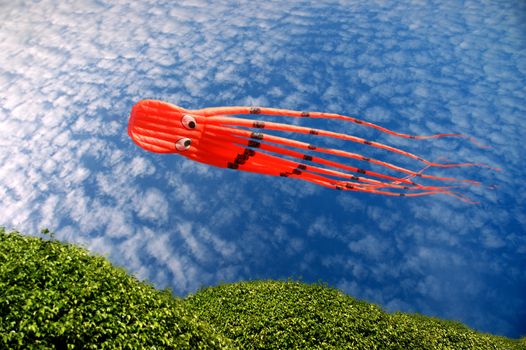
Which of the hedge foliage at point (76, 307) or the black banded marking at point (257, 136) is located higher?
the black banded marking at point (257, 136)

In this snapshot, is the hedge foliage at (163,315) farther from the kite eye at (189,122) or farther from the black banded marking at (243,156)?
the kite eye at (189,122)

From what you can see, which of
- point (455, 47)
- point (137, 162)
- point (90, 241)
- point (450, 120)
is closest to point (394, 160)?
point (450, 120)

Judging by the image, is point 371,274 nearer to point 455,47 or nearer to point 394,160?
point 394,160

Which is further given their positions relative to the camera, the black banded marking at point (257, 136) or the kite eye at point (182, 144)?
the black banded marking at point (257, 136)

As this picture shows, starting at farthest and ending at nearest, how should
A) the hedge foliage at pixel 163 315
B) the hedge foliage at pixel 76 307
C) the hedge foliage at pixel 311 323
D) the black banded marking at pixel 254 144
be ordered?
the hedge foliage at pixel 311 323 < the black banded marking at pixel 254 144 < the hedge foliage at pixel 163 315 < the hedge foliage at pixel 76 307

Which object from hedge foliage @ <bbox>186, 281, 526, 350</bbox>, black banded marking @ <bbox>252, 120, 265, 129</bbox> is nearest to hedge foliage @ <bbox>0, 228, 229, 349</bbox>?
hedge foliage @ <bbox>186, 281, 526, 350</bbox>

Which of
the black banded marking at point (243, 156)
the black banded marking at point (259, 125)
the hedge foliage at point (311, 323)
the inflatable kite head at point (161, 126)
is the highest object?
the inflatable kite head at point (161, 126)

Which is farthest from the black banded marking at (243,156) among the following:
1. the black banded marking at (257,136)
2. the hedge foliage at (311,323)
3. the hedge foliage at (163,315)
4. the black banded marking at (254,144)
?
the hedge foliage at (311,323)

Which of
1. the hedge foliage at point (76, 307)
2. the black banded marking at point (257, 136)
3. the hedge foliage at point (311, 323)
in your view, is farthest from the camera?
the hedge foliage at point (311, 323)
